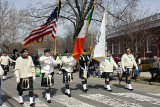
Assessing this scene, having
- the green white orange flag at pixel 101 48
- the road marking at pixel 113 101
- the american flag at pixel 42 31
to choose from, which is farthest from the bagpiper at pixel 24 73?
the green white orange flag at pixel 101 48

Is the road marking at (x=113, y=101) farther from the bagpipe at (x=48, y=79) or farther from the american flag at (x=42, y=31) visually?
the american flag at (x=42, y=31)

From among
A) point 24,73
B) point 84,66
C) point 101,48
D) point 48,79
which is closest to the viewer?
point 24,73

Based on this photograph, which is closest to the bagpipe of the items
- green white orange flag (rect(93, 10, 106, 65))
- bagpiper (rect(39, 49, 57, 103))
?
bagpiper (rect(39, 49, 57, 103))

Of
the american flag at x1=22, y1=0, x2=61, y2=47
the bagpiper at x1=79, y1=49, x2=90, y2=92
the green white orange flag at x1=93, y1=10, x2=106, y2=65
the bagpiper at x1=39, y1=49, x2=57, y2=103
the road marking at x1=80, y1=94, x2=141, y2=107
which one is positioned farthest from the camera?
the bagpiper at x1=79, y1=49, x2=90, y2=92

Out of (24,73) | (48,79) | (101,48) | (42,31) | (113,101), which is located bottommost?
(113,101)

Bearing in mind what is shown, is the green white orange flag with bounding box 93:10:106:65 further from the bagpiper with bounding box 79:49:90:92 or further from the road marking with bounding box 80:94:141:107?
the road marking with bounding box 80:94:141:107

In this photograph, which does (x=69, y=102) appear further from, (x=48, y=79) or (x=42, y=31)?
(x=42, y=31)

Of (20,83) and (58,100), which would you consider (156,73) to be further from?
(20,83)

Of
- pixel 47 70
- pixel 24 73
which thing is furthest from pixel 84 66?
pixel 24 73

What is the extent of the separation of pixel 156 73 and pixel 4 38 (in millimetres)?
28322

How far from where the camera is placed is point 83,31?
9.03m

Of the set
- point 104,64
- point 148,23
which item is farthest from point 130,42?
point 104,64

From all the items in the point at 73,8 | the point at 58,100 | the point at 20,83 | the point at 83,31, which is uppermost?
the point at 73,8

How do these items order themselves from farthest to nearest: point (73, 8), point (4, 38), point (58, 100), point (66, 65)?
point (4, 38), point (73, 8), point (66, 65), point (58, 100)
